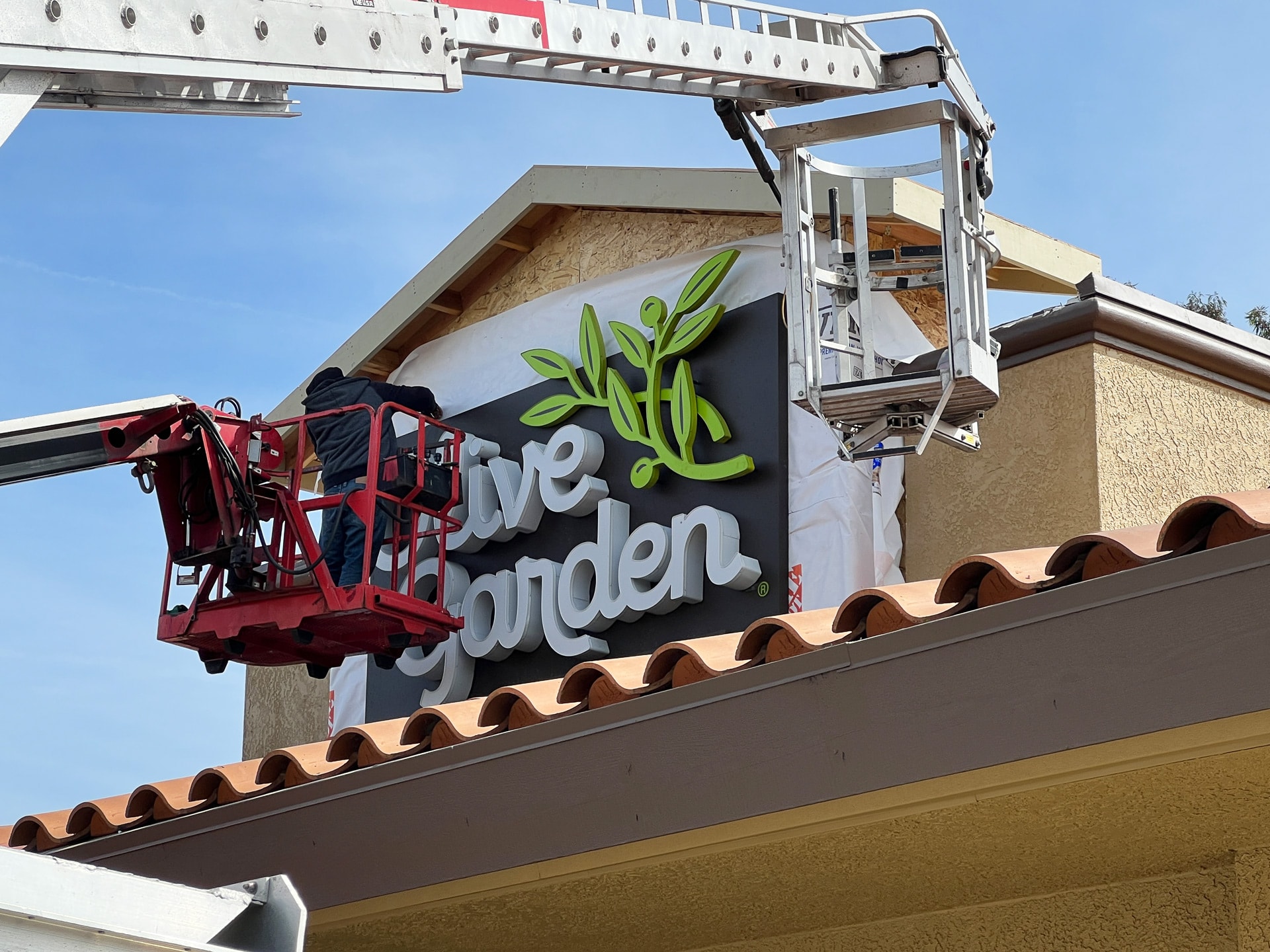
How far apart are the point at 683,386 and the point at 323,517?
10.5 feet

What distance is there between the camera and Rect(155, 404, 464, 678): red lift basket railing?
10.2m

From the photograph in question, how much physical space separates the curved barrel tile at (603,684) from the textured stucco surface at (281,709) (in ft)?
28.1

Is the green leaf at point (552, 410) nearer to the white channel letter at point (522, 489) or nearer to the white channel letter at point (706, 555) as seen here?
the white channel letter at point (522, 489)

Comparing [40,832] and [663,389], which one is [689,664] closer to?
[40,832]

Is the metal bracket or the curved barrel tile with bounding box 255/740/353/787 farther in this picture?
the curved barrel tile with bounding box 255/740/353/787

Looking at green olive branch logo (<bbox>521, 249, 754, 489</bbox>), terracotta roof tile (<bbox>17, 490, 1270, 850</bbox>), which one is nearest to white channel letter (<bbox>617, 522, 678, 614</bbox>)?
green olive branch logo (<bbox>521, 249, 754, 489</bbox>)

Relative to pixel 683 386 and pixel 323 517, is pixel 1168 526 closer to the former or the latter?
pixel 683 386

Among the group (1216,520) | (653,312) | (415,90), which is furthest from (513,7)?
(653,312)

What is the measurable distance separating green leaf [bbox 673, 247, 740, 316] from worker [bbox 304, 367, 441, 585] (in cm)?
227

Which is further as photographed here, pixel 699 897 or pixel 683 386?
pixel 683 386

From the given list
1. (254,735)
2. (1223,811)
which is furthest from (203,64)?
(254,735)

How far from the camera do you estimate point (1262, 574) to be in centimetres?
370

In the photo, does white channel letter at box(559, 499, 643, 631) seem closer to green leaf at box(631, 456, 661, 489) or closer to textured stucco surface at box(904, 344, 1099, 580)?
green leaf at box(631, 456, 661, 489)

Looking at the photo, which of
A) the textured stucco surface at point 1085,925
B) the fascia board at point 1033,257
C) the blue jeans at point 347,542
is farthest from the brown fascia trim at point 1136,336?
the blue jeans at point 347,542
